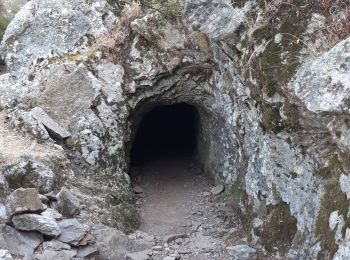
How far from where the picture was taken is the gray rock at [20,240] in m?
7.26

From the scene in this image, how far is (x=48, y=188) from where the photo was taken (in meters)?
9.05

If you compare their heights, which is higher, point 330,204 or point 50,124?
point 330,204

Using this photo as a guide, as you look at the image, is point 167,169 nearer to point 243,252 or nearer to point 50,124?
point 50,124

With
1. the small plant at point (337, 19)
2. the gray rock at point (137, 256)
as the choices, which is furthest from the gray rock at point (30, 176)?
the small plant at point (337, 19)

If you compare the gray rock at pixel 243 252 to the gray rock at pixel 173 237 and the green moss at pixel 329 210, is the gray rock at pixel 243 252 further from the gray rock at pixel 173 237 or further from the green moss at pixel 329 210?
the green moss at pixel 329 210

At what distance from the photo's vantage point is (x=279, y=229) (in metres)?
7.98

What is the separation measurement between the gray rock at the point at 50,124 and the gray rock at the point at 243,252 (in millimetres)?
4327

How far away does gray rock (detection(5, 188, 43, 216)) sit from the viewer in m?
7.52

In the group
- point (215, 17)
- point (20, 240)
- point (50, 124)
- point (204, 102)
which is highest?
point (215, 17)

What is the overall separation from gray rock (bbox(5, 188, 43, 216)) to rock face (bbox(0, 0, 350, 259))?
0.02 metres

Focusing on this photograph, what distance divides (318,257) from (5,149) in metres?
6.18

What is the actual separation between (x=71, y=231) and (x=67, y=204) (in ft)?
3.17

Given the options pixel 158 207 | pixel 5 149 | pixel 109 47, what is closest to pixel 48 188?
pixel 5 149

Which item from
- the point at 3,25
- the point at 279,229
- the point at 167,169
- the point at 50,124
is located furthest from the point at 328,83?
the point at 3,25
